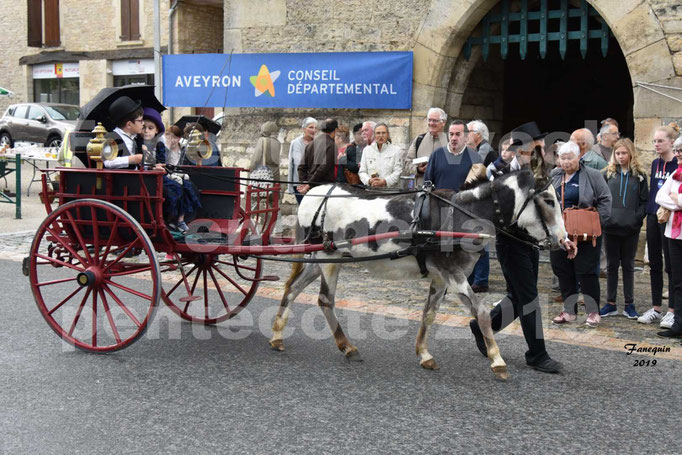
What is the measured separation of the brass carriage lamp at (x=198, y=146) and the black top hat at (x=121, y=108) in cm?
67

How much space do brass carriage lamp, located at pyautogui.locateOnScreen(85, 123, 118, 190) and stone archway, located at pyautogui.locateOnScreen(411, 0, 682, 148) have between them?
6.50 m

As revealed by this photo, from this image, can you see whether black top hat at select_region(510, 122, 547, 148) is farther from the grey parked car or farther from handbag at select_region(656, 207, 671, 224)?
the grey parked car

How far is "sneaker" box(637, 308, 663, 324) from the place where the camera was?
7.23 meters

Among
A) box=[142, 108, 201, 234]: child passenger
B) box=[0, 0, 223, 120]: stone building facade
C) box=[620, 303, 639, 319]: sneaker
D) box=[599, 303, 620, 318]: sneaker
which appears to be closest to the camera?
box=[142, 108, 201, 234]: child passenger

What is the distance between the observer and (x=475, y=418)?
465 centimetres

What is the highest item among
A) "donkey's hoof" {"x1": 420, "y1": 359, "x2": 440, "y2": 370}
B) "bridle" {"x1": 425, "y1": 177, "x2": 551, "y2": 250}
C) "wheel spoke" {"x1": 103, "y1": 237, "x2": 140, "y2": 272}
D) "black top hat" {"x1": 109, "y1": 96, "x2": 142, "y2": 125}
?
"black top hat" {"x1": 109, "y1": 96, "x2": 142, "y2": 125}

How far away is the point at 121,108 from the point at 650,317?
16.6 feet

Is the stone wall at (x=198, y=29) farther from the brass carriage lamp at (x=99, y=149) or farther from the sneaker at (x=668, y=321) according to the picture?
the sneaker at (x=668, y=321)

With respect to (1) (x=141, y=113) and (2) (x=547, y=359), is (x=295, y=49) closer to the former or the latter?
(1) (x=141, y=113)

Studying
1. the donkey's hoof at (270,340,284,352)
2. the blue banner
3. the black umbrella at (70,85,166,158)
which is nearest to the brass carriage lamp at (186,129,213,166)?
the black umbrella at (70,85,166,158)

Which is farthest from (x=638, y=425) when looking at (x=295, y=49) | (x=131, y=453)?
(x=295, y=49)

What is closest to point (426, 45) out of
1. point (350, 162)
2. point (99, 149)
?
point (350, 162)

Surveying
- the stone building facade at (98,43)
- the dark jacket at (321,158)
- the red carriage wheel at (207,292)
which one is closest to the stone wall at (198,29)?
the stone building facade at (98,43)

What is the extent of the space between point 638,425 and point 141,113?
4263 millimetres
